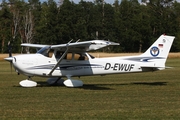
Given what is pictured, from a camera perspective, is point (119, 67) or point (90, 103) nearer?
point (90, 103)

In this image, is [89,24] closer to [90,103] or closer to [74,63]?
[74,63]

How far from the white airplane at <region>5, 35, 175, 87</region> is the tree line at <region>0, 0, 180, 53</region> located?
50267 mm

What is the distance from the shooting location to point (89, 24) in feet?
247

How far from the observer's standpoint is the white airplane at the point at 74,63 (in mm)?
15312

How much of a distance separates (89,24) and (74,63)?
5955cm

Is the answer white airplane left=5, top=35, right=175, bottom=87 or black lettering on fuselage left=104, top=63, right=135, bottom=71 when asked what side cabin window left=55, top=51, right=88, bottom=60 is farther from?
black lettering on fuselage left=104, top=63, right=135, bottom=71

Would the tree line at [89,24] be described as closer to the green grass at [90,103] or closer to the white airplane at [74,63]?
the white airplane at [74,63]

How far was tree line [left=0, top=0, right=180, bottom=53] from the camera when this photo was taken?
69000 mm

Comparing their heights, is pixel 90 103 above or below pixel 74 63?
below

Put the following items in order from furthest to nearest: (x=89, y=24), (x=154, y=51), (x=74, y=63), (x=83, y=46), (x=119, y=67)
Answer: (x=89, y=24)
(x=154, y=51)
(x=119, y=67)
(x=74, y=63)
(x=83, y=46)

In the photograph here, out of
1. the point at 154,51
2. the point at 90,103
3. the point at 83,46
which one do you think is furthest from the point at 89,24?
the point at 90,103

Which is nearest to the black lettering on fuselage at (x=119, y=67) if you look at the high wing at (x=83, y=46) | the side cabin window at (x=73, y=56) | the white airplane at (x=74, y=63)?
the white airplane at (x=74, y=63)

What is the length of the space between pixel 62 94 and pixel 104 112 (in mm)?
3819

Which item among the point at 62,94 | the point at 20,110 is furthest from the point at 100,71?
the point at 20,110
